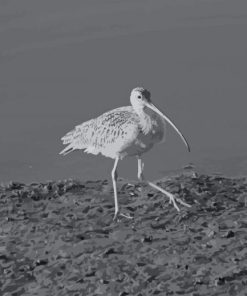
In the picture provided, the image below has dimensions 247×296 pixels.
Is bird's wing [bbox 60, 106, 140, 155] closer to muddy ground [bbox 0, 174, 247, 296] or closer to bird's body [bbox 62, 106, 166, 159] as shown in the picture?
bird's body [bbox 62, 106, 166, 159]

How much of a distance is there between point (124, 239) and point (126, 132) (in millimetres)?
1366

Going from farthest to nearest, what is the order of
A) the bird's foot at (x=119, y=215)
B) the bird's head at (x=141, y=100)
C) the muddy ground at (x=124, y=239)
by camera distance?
the bird's head at (x=141, y=100)
the bird's foot at (x=119, y=215)
the muddy ground at (x=124, y=239)

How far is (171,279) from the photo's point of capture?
10.1 m

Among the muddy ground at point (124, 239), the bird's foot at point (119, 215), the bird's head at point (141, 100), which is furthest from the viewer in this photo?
the bird's head at point (141, 100)

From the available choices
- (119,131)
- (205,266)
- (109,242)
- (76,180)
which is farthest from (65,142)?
(205,266)

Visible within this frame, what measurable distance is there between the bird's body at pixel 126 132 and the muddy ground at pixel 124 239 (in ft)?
2.37

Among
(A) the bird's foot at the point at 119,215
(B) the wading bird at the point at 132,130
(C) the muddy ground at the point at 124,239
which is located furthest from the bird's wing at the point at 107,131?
(A) the bird's foot at the point at 119,215

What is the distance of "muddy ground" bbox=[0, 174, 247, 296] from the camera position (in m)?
10.1

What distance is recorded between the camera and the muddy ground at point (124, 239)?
10102mm

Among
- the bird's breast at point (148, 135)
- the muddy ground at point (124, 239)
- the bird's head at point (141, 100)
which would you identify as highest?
the bird's head at point (141, 100)

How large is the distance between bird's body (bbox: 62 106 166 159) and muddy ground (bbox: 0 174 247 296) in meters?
0.72

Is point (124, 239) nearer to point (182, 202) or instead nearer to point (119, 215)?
point (119, 215)

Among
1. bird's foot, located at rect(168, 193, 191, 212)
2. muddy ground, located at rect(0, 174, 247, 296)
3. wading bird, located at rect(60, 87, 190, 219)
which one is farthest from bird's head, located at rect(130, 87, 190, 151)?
muddy ground, located at rect(0, 174, 247, 296)

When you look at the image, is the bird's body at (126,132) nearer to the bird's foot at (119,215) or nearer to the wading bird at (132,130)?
the wading bird at (132,130)
